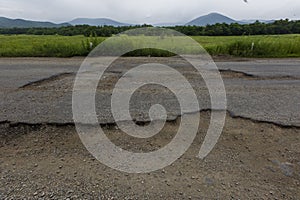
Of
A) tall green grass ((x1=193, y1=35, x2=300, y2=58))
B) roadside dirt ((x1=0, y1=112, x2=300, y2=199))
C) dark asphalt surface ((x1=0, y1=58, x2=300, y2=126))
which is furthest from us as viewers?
tall green grass ((x1=193, y1=35, x2=300, y2=58))

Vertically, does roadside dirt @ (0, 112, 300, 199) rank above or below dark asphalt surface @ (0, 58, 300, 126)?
below

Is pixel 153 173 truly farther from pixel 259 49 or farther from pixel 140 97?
pixel 259 49

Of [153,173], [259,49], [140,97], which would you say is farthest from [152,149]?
[259,49]

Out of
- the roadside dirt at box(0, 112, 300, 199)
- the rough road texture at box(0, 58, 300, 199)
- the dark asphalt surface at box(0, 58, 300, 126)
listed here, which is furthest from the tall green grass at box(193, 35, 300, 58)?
the roadside dirt at box(0, 112, 300, 199)

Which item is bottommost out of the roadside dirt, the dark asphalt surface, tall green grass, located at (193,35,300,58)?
the roadside dirt

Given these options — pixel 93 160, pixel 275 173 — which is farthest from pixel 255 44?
pixel 93 160

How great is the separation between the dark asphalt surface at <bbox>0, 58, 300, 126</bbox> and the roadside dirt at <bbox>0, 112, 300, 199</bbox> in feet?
1.34

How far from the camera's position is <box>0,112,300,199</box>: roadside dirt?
6.93 feet

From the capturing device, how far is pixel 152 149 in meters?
2.79

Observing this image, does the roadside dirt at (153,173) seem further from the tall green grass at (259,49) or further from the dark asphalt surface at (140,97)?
the tall green grass at (259,49)

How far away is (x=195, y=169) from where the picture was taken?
2451 mm

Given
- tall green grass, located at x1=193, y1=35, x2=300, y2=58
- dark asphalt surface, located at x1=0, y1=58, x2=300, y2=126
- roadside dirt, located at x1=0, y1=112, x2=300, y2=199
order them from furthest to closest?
tall green grass, located at x1=193, y1=35, x2=300, y2=58
dark asphalt surface, located at x1=0, y1=58, x2=300, y2=126
roadside dirt, located at x1=0, y1=112, x2=300, y2=199

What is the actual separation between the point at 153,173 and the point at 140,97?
2.27 meters

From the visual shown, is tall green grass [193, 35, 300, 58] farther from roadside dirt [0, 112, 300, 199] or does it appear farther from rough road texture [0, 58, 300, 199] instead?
roadside dirt [0, 112, 300, 199]
